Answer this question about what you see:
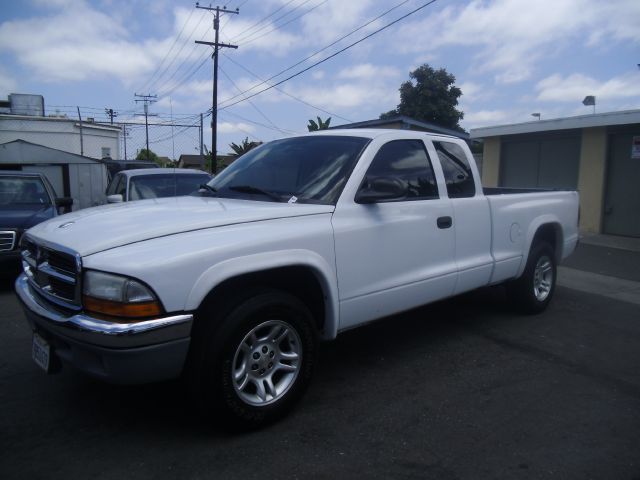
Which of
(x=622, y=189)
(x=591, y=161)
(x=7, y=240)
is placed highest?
(x=591, y=161)

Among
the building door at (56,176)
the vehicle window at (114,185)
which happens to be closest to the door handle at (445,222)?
the vehicle window at (114,185)

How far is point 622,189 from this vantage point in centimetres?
1205

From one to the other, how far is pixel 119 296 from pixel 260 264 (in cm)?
78

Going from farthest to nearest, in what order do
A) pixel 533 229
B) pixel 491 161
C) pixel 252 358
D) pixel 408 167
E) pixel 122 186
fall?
pixel 491 161
pixel 122 186
pixel 533 229
pixel 408 167
pixel 252 358

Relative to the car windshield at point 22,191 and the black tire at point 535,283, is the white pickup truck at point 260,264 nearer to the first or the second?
the black tire at point 535,283

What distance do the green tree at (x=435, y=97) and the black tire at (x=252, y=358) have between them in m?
29.8

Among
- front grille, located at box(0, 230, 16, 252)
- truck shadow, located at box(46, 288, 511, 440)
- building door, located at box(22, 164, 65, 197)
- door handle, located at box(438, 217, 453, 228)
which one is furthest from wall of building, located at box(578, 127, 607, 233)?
building door, located at box(22, 164, 65, 197)

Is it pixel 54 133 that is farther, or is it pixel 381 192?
pixel 54 133

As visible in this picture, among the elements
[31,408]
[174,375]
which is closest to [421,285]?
[174,375]

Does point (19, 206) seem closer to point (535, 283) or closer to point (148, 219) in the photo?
point (148, 219)

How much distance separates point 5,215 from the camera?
6754 mm

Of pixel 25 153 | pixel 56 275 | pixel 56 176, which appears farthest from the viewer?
pixel 56 176

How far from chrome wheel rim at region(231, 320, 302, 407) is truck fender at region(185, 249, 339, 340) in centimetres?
33

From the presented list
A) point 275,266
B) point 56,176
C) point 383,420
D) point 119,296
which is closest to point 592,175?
point 383,420
